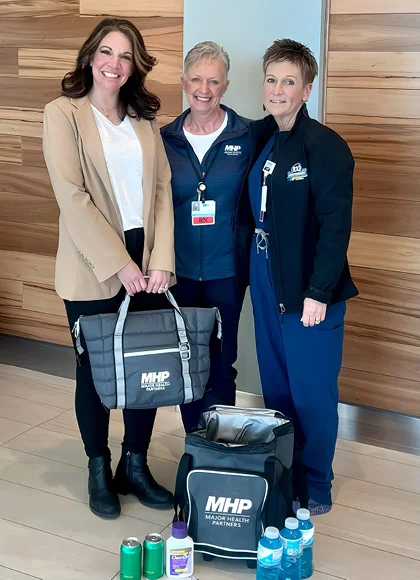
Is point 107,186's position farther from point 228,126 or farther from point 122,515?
point 122,515

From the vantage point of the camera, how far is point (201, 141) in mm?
2465

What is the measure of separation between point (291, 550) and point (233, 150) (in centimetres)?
120

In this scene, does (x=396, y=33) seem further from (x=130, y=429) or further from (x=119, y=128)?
(x=130, y=429)

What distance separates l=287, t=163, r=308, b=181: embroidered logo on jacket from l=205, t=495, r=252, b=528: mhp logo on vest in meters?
0.92

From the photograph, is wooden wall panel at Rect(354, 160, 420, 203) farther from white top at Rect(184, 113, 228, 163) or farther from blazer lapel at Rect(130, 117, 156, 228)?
blazer lapel at Rect(130, 117, 156, 228)

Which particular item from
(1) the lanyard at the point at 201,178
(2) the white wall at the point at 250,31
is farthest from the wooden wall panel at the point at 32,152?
(1) the lanyard at the point at 201,178

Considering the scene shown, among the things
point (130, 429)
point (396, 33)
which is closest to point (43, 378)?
point (130, 429)

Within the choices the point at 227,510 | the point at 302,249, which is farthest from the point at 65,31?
the point at 227,510

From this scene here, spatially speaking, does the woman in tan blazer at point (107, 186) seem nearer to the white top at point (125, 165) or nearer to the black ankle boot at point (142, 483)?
the white top at point (125, 165)

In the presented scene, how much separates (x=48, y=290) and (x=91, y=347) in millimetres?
1671

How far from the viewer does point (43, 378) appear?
3.62m

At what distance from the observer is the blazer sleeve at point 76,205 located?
2215 millimetres

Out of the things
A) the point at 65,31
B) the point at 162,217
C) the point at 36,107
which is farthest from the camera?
the point at 36,107

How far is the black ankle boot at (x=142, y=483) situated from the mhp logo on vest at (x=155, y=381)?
1.21ft
